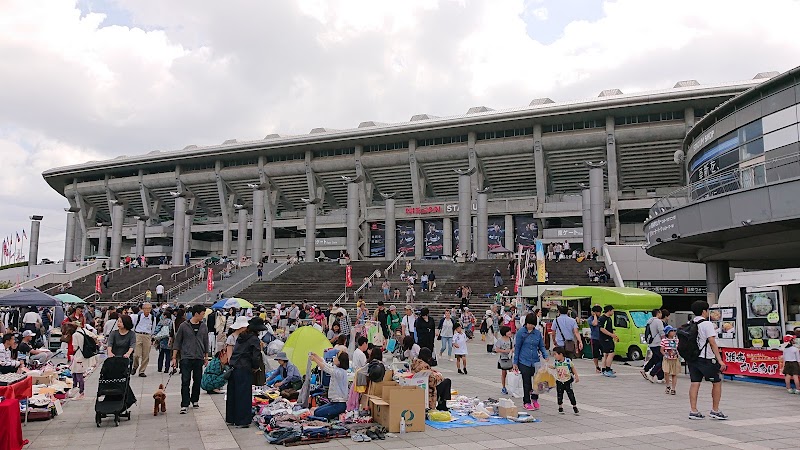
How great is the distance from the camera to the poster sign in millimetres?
13727

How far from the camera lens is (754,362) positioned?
46.8ft

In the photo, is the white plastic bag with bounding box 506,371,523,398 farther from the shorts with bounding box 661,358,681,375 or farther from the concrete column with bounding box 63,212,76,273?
the concrete column with bounding box 63,212,76,273

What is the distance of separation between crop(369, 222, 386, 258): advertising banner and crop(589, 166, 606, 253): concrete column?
23118mm

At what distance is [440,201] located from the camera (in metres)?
60.6

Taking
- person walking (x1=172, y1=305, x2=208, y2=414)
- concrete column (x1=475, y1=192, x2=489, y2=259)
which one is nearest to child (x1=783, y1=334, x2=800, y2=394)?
person walking (x1=172, y1=305, x2=208, y2=414)

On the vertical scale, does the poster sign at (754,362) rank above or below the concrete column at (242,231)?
below

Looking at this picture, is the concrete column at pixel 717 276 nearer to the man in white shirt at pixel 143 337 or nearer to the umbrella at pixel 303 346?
the umbrella at pixel 303 346

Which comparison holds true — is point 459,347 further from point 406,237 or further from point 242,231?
point 242,231

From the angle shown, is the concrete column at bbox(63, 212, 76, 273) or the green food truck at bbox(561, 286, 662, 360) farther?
the concrete column at bbox(63, 212, 76, 273)

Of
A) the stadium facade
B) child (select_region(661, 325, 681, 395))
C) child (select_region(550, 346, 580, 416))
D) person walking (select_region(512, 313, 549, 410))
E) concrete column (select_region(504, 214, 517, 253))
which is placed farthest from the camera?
concrete column (select_region(504, 214, 517, 253))

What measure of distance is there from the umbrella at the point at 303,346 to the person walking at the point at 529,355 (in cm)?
361

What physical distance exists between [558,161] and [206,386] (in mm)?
48418

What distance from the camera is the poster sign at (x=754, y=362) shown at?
13.7 meters

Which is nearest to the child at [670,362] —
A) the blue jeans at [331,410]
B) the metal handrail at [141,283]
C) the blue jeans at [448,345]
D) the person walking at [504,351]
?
the person walking at [504,351]
